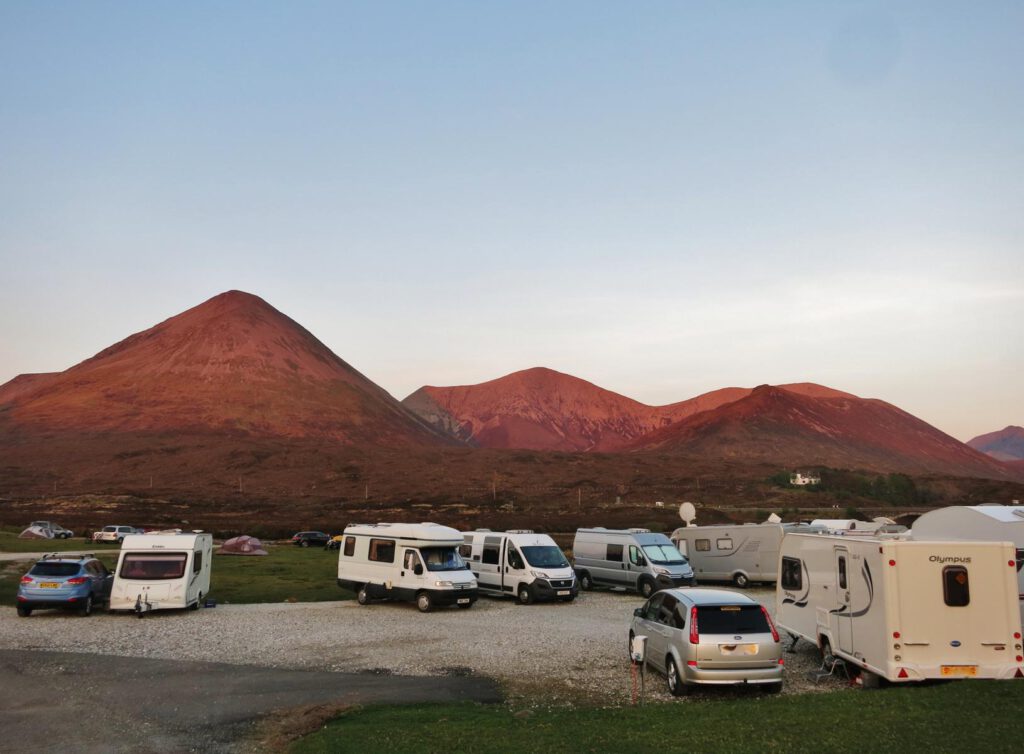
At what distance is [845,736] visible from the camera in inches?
404

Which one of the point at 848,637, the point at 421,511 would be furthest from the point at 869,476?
the point at 848,637

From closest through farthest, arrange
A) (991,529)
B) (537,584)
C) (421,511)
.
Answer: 1. (991,529)
2. (537,584)
3. (421,511)

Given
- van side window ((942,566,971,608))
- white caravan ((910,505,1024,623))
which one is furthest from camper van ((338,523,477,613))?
van side window ((942,566,971,608))

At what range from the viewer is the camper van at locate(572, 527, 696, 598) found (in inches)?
1163

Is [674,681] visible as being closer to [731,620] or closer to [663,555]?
[731,620]

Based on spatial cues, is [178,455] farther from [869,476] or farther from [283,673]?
[283,673]

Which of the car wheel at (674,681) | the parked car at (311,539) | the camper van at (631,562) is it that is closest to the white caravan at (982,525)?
the car wheel at (674,681)

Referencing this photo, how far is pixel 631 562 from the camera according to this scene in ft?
99.5

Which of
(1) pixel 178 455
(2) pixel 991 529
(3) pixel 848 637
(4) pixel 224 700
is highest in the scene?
(1) pixel 178 455

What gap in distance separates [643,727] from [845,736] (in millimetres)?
2736

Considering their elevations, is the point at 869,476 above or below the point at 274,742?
above

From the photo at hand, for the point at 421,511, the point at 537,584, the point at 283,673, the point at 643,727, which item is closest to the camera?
the point at 643,727

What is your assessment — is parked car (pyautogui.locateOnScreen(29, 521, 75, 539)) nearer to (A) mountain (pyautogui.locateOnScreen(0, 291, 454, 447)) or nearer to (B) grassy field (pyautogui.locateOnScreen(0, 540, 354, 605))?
(B) grassy field (pyautogui.locateOnScreen(0, 540, 354, 605))

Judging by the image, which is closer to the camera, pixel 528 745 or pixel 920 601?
pixel 528 745
